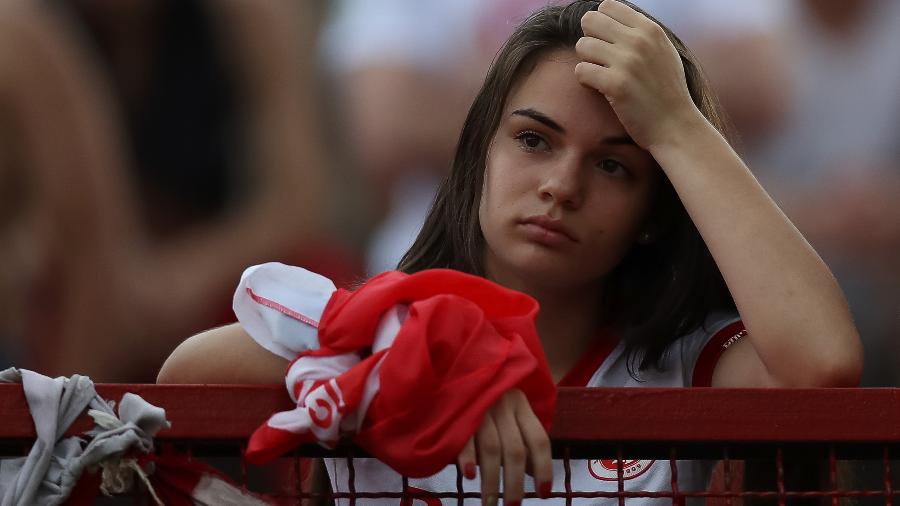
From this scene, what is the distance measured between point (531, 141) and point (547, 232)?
15 cm

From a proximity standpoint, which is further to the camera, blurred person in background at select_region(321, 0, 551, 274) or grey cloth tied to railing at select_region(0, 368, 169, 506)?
blurred person in background at select_region(321, 0, 551, 274)

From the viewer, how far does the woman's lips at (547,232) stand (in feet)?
6.95

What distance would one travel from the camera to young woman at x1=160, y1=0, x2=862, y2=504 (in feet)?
6.32

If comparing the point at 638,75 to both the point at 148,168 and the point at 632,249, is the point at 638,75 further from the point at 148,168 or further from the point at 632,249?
the point at 148,168

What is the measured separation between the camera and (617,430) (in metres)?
1.53

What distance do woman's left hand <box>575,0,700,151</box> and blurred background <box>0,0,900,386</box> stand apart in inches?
52.6

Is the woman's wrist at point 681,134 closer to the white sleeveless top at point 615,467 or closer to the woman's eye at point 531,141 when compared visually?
the woman's eye at point 531,141

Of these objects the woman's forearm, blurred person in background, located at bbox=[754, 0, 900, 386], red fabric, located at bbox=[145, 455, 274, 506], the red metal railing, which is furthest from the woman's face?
blurred person in background, located at bbox=[754, 0, 900, 386]

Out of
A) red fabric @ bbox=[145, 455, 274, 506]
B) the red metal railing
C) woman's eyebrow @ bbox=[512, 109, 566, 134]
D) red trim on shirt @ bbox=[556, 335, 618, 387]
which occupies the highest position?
woman's eyebrow @ bbox=[512, 109, 566, 134]

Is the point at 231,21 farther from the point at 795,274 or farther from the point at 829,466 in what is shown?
the point at 829,466

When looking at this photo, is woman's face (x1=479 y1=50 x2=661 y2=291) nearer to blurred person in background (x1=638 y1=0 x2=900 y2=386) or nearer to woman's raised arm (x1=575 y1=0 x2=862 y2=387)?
woman's raised arm (x1=575 y1=0 x2=862 y2=387)

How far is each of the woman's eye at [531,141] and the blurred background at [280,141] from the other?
1.19m

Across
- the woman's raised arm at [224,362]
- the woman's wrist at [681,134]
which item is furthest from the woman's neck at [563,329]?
the woman's raised arm at [224,362]

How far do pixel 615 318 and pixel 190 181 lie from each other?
151 cm
